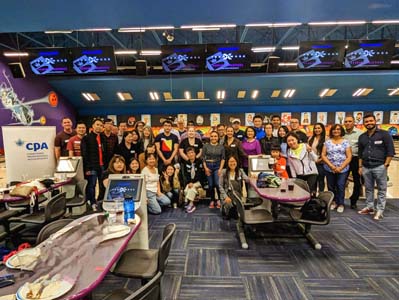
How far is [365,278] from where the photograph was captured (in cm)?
243

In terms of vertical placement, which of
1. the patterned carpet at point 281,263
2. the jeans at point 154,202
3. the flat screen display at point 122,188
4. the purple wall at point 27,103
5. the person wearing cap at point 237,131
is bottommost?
the patterned carpet at point 281,263

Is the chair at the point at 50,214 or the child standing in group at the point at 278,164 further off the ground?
the child standing in group at the point at 278,164

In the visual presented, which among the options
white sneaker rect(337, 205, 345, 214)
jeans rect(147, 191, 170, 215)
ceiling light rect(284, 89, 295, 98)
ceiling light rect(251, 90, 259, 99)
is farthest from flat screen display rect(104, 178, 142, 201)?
ceiling light rect(284, 89, 295, 98)

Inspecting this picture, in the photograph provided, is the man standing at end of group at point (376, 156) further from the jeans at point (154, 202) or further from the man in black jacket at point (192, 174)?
the jeans at point (154, 202)

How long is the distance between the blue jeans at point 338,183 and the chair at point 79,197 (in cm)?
409

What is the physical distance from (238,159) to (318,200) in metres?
1.69

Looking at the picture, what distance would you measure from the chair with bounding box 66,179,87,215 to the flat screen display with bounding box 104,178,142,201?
4.53ft

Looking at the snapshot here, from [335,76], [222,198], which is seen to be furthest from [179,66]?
[335,76]

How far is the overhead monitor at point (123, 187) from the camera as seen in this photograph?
2572 millimetres

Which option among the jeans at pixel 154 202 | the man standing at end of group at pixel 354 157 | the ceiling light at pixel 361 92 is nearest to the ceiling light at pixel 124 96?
the jeans at pixel 154 202

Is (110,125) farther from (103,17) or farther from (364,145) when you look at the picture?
(364,145)

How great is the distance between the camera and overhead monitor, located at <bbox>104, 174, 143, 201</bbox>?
8.44 ft

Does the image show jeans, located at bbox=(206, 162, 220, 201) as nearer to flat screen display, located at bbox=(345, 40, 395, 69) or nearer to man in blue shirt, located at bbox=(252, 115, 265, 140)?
man in blue shirt, located at bbox=(252, 115, 265, 140)

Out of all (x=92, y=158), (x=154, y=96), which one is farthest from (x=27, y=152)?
(x=154, y=96)
